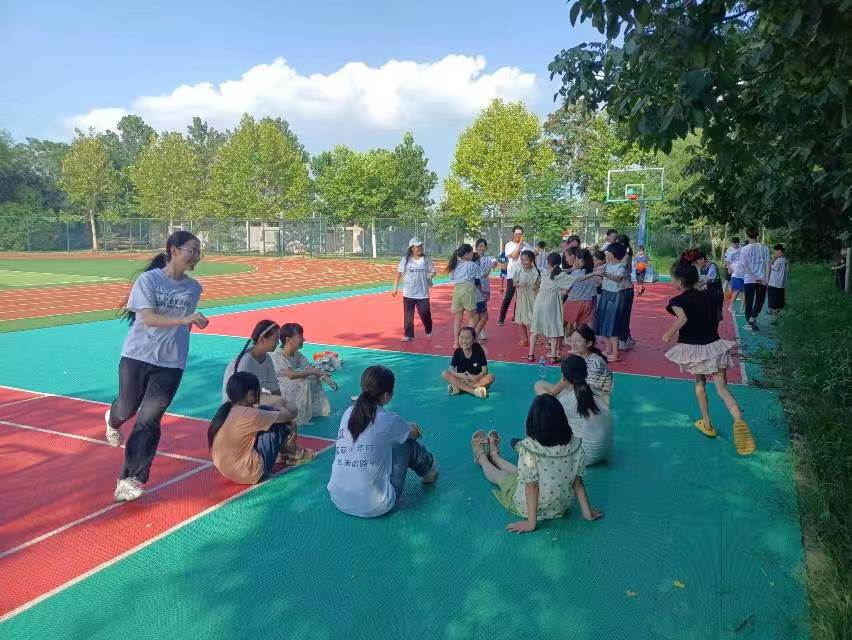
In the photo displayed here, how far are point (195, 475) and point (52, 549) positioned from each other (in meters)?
1.23

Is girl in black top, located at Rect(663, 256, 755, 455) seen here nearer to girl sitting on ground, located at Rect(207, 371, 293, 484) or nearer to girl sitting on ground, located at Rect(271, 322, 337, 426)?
girl sitting on ground, located at Rect(271, 322, 337, 426)

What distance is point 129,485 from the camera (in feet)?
14.5

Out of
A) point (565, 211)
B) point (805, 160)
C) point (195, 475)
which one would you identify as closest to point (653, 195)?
point (565, 211)

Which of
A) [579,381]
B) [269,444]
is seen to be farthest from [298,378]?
[579,381]

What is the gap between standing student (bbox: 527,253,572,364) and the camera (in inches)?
348

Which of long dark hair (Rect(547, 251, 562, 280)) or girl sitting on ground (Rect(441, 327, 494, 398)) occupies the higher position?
long dark hair (Rect(547, 251, 562, 280))

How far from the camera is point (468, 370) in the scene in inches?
290

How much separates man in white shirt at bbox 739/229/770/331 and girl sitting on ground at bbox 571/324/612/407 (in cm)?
794

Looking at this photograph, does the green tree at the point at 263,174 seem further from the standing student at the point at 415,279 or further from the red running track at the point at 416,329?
the standing student at the point at 415,279

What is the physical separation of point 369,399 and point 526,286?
21.0ft

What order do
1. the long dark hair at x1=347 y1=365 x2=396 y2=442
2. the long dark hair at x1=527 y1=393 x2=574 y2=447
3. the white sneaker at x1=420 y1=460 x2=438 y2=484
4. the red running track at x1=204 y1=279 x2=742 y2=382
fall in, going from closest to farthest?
the long dark hair at x1=527 y1=393 x2=574 y2=447 → the long dark hair at x1=347 y1=365 x2=396 y2=442 → the white sneaker at x1=420 y1=460 x2=438 y2=484 → the red running track at x1=204 y1=279 x2=742 y2=382

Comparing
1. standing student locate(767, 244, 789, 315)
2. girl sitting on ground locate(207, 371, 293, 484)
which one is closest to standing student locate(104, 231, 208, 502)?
girl sitting on ground locate(207, 371, 293, 484)

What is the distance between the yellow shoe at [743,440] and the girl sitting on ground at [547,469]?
189 cm

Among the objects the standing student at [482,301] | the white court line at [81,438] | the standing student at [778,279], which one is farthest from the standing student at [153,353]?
the standing student at [778,279]
